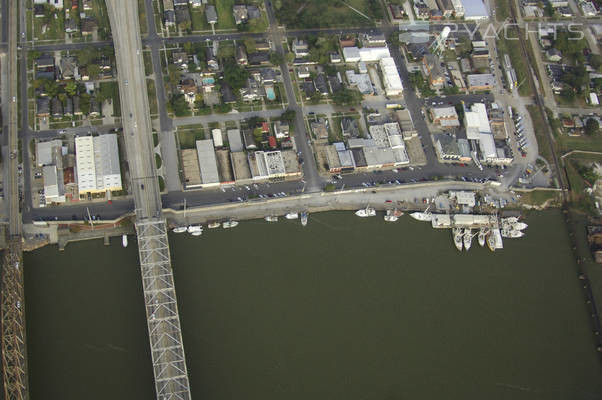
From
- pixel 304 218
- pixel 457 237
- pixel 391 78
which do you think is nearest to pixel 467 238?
pixel 457 237

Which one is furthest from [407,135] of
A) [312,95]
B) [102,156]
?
[102,156]

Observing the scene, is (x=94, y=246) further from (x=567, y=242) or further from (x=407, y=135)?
(x=567, y=242)

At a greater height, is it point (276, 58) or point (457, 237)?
point (276, 58)

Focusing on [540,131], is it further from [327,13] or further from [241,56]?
[241,56]

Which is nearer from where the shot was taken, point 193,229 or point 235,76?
point 193,229

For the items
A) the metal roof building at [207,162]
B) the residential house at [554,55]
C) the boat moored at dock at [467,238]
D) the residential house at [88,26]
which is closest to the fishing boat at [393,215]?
the boat moored at dock at [467,238]

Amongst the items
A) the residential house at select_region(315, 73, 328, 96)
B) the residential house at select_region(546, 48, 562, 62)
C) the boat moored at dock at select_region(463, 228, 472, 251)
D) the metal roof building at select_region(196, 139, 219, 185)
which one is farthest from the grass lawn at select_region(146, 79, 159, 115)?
the residential house at select_region(546, 48, 562, 62)
